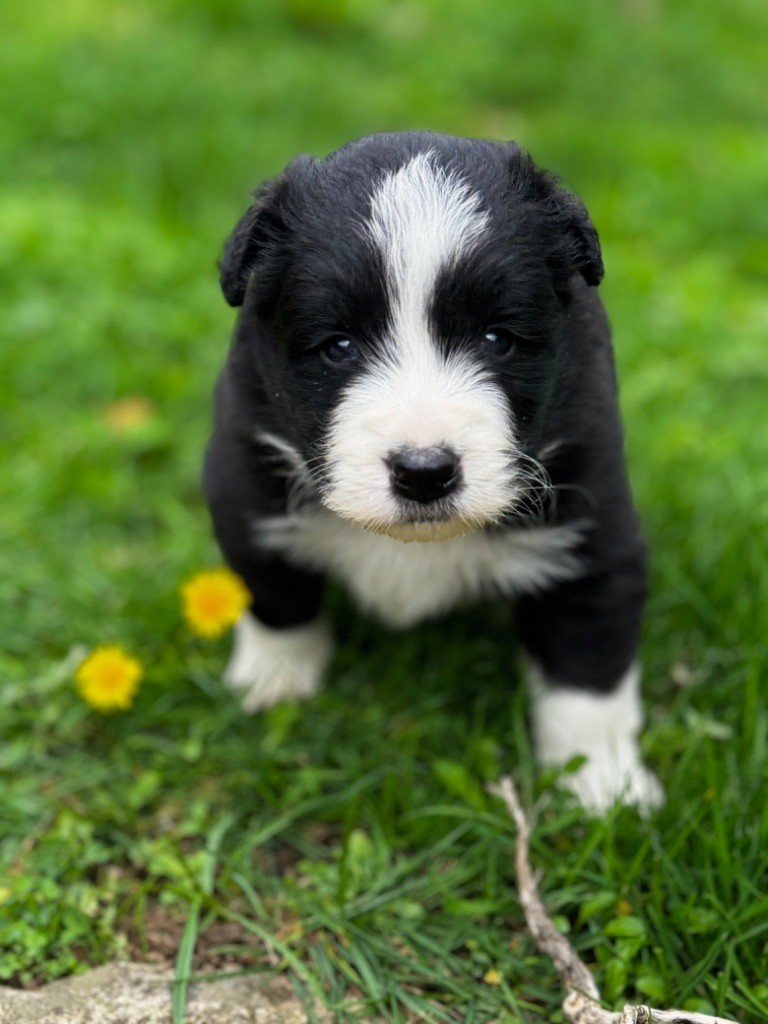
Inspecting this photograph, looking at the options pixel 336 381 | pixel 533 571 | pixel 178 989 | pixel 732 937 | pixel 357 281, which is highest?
pixel 357 281

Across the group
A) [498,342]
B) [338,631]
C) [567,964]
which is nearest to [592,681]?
[567,964]

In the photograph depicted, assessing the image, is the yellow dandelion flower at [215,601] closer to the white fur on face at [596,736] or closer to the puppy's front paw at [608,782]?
the white fur on face at [596,736]

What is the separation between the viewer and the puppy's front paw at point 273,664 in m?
3.47

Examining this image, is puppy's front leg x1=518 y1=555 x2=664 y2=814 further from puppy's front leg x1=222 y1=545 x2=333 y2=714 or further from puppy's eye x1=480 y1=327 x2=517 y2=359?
puppy's eye x1=480 y1=327 x2=517 y2=359

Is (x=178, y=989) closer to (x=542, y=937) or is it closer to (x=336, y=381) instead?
(x=542, y=937)

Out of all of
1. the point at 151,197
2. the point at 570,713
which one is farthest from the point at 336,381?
the point at 151,197

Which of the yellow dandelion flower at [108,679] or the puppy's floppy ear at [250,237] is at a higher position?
the puppy's floppy ear at [250,237]

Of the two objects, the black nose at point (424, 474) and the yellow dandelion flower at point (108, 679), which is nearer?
the black nose at point (424, 474)

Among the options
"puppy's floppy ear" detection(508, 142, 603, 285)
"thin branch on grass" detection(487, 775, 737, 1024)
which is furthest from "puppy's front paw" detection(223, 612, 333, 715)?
"puppy's floppy ear" detection(508, 142, 603, 285)

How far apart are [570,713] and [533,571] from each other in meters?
0.47

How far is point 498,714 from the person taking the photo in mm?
3439

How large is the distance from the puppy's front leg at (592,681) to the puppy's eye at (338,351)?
0.97 meters

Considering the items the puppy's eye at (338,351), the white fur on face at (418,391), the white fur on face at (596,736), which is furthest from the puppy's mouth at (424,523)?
the white fur on face at (596,736)

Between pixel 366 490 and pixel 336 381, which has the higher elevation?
pixel 336 381
